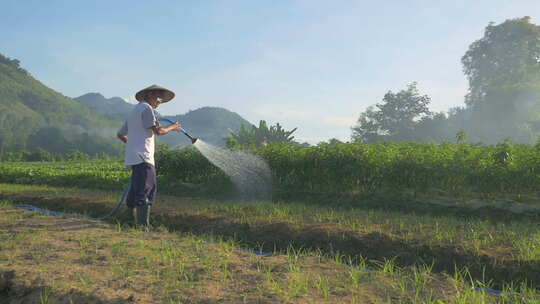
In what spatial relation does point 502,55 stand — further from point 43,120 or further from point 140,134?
point 43,120

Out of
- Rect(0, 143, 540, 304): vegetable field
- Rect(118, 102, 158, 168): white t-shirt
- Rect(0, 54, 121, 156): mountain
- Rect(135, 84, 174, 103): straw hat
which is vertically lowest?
Rect(0, 143, 540, 304): vegetable field

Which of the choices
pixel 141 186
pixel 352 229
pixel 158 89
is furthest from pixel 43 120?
pixel 352 229

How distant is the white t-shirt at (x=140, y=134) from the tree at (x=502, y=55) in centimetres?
5383

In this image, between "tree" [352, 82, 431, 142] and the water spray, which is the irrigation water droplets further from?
"tree" [352, 82, 431, 142]

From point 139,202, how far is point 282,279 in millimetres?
2947

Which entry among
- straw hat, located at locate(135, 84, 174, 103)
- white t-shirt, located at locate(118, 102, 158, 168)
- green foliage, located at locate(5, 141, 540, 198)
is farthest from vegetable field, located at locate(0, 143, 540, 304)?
straw hat, located at locate(135, 84, 174, 103)

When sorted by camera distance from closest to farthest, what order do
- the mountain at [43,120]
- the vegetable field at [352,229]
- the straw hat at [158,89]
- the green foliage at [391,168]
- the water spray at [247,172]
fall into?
the vegetable field at [352,229]
the straw hat at [158,89]
the green foliage at [391,168]
the water spray at [247,172]
the mountain at [43,120]

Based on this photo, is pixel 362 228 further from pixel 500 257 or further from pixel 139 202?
pixel 139 202

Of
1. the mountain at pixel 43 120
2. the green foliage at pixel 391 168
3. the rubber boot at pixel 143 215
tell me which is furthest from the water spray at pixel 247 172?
the mountain at pixel 43 120

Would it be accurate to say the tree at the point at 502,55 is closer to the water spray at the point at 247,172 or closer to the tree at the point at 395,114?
the tree at the point at 395,114

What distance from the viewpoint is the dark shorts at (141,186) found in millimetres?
5102

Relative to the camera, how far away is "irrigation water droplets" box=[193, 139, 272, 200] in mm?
8938

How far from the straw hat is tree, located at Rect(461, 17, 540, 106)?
53285mm

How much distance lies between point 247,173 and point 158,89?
432 cm
